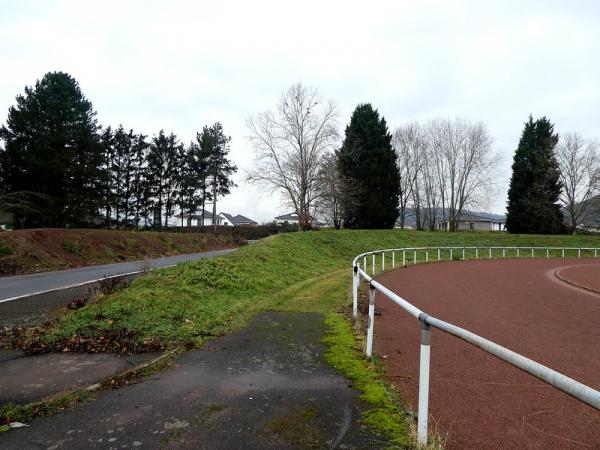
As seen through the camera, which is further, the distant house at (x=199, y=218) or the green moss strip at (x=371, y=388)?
A: the distant house at (x=199, y=218)

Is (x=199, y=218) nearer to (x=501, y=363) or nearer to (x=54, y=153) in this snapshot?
(x=54, y=153)

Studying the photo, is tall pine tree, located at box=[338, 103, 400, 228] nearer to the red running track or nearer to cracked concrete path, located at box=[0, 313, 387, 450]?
the red running track

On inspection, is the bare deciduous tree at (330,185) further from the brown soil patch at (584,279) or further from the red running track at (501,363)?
the red running track at (501,363)

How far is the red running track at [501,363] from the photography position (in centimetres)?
370

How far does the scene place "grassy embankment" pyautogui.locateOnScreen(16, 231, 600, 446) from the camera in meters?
4.87

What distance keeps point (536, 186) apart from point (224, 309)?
165 feet

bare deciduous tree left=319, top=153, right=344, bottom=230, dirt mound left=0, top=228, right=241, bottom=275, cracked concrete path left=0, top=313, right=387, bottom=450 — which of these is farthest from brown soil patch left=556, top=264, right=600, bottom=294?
bare deciduous tree left=319, top=153, right=344, bottom=230

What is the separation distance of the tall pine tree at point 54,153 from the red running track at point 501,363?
2850 cm

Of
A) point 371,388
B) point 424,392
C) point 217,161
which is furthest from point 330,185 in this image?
point 424,392

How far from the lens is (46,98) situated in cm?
3325

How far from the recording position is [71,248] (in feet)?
72.6

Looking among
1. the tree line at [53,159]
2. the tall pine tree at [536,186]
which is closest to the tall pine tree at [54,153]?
the tree line at [53,159]

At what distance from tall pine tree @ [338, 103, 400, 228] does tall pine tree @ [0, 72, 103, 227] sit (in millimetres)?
23227

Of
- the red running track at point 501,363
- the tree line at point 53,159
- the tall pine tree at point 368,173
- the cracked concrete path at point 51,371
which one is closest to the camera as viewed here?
the red running track at point 501,363
